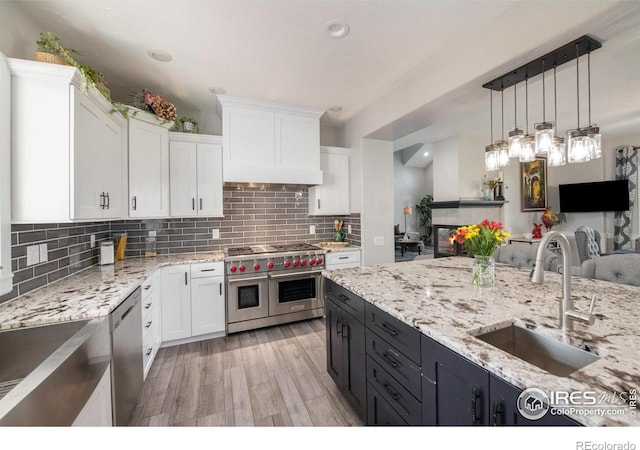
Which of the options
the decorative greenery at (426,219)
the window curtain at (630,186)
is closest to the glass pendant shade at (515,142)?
the window curtain at (630,186)

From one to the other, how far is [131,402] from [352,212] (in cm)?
301

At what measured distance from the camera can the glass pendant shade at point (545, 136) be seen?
1.77m

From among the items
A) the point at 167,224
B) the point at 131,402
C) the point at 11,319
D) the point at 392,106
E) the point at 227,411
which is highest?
the point at 392,106

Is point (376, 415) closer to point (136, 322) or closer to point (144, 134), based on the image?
point (136, 322)

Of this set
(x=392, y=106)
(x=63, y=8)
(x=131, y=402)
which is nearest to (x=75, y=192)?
(x=63, y=8)

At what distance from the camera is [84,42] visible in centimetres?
203

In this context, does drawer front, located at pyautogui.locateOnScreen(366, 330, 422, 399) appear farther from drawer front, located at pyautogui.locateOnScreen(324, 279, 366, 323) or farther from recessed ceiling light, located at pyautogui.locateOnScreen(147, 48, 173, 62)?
recessed ceiling light, located at pyautogui.locateOnScreen(147, 48, 173, 62)

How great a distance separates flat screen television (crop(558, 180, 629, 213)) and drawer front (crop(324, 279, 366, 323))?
256 inches

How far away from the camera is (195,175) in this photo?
9.90 ft

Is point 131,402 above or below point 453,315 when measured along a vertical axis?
below

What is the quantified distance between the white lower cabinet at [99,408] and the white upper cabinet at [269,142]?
2106mm

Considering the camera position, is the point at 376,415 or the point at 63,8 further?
the point at 63,8

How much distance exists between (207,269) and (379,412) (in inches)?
84.2

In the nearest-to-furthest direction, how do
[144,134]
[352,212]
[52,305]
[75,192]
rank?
[52,305] → [75,192] → [144,134] → [352,212]
